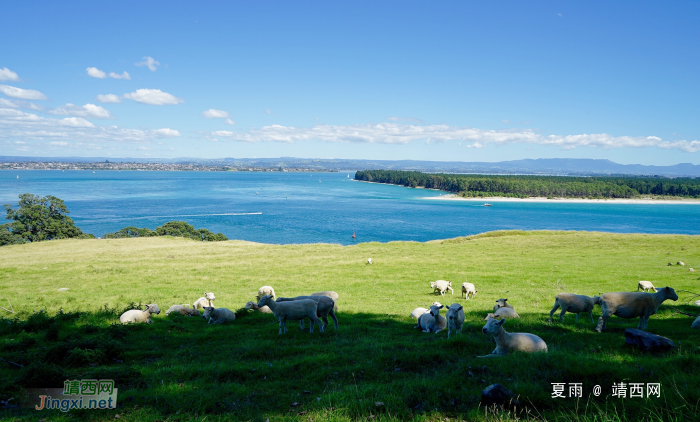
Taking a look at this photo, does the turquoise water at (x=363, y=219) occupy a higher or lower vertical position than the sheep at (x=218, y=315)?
lower

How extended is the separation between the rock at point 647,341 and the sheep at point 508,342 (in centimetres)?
198

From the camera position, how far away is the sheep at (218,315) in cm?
1453

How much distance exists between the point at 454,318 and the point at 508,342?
2.23 metres

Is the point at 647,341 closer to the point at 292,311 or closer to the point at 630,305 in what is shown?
the point at 630,305

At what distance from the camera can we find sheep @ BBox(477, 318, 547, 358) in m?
9.02

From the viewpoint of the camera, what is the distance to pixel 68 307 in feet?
55.2

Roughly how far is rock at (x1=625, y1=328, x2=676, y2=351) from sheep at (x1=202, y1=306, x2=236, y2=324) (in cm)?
1315

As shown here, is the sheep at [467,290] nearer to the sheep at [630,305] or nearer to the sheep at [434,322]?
the sheep at [434,322]

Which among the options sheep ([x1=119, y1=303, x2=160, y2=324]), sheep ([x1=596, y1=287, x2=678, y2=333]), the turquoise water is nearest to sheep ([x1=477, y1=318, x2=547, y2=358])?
sheep ([x1=596, y1=287, x2=678, y2=333])

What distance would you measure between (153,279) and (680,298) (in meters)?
31.2

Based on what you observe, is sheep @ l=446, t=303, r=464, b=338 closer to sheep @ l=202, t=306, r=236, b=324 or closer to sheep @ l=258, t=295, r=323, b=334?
sheep @ l=258, t=295, r=323, b=334

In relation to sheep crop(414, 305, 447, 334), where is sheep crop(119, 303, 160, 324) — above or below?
below

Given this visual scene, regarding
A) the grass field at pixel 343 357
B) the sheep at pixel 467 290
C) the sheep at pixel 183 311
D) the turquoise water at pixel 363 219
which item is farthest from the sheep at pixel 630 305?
the turquoise water at pixel 363 219

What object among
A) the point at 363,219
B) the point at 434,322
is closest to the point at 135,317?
the point at 434,322
